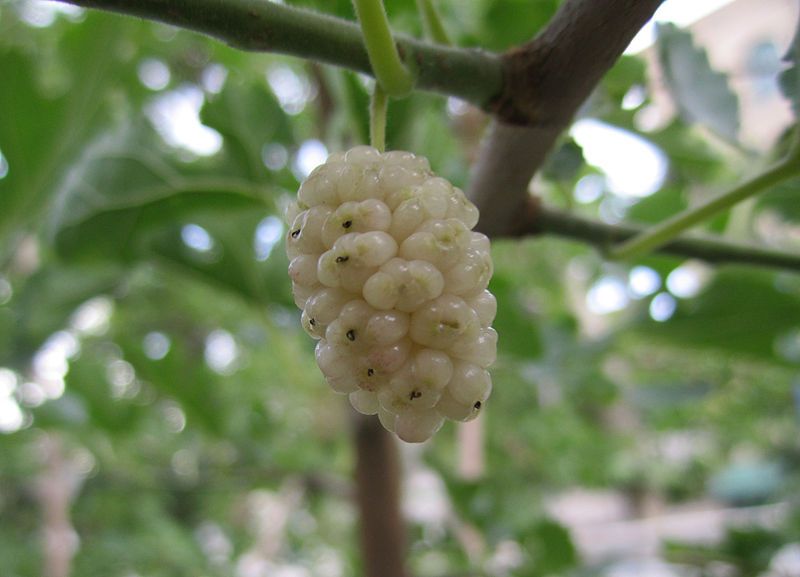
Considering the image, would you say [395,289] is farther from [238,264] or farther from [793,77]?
[238,264]

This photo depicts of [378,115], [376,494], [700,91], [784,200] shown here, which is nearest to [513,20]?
[700,91]

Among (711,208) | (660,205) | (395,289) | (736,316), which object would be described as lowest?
(395,289)

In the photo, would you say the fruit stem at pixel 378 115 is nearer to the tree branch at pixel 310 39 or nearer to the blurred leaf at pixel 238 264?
the tree branch at pixel 310 39

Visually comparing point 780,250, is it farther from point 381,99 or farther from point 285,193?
point 285,193

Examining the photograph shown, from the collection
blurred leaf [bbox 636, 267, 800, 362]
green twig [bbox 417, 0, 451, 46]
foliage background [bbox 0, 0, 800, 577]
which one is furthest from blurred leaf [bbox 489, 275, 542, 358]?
green twig [bbox 417, 0, 451, 46]

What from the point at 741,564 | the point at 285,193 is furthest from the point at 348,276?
the point at 741,564

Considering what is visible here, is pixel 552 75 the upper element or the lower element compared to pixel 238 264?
lower

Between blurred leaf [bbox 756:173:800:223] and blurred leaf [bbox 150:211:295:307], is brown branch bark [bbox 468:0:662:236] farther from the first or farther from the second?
blurred leaf [bbox 150:211:295:307]
